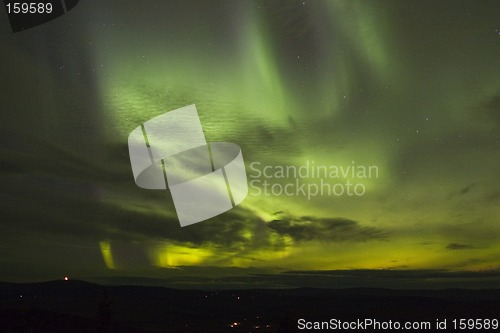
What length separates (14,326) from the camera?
40094 mm

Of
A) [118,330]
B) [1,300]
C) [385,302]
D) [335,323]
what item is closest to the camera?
[335,323]

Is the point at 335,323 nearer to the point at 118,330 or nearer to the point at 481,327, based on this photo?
the point at 481,327

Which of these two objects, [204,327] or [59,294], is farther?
[59,294]

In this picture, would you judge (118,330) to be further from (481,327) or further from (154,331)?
(481,327)

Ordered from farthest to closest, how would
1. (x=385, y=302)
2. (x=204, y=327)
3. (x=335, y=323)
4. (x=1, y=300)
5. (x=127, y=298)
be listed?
(x=127, y=298) < (x=204, y=327) < (x=1, y=300) < (x=385, y=302) < (x=335, y=323)

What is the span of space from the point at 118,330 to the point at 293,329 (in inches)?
1935

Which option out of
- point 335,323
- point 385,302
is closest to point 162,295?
point 385,302

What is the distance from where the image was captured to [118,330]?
5506 centimetres

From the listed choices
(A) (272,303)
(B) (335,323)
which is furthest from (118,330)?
(B) (335,323)

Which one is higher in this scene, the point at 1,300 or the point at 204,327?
the point at 1,300

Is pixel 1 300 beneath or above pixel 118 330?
above

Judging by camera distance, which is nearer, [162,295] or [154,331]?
[154,331]

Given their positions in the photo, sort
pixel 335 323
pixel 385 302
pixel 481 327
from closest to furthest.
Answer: pixel 481 327 → pixel 335 323 → pixel 385 302

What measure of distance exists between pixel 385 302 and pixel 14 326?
32.9 metres
